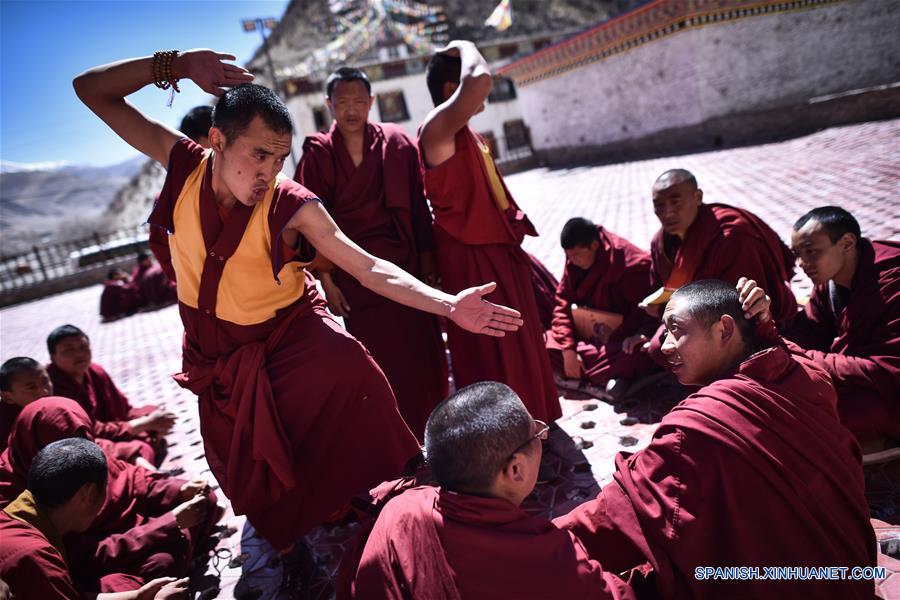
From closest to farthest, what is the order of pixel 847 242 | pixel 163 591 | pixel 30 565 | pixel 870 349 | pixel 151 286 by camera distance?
pixel 30 565 < pixel 163 591 < pixel 870 349 < pixel 847 242 < pixel 151 286

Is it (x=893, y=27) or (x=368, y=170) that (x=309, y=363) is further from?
(x=893, y=27)

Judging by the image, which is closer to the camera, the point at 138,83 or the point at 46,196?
the point at 138,83

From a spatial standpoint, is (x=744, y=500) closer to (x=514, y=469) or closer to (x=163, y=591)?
(x=514, y=469)

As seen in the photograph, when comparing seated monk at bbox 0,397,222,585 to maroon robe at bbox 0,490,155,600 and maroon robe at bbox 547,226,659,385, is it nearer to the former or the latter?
maroon robe at bbox 0,490,155,600

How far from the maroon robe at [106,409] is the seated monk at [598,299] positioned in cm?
310

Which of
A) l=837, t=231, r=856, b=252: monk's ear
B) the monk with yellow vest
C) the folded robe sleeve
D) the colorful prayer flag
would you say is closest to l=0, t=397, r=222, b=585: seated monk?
the monk with yellow vest

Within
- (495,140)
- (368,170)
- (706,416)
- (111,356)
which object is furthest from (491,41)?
(706,416)

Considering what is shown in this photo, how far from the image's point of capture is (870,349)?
8.50ft

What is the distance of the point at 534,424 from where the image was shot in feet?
5.30

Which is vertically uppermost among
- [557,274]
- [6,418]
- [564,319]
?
[6,418]

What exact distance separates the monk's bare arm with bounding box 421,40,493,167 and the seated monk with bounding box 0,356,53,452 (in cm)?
278

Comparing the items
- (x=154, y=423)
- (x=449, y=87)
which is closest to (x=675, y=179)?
(x=449, y=87)

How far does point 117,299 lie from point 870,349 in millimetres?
12858

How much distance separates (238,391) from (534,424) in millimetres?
1349
